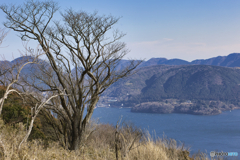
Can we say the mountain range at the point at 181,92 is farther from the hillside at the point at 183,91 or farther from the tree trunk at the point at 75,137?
the tree trunk at the point at 75,137

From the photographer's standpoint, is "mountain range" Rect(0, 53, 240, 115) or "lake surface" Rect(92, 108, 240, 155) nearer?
"lake surface" Rect(92, 108, 240, 155)

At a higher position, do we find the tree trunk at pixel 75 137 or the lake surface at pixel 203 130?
the tree trunk at pixel 75 137

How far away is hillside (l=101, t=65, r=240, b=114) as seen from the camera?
114250 mm

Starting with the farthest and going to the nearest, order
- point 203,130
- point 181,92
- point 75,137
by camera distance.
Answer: point 181,92, point 203,130, point 75,137

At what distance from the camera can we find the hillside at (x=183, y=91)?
375 feet

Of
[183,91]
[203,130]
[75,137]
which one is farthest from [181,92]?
[75,137]

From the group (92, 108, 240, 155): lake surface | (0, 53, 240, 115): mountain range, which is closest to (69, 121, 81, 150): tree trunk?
(92, 108, 240, 155): lake surface

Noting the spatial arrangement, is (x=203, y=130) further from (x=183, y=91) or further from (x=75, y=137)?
(x=75, y=137)

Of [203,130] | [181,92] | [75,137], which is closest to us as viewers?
[75,137]

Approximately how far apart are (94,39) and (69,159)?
5.36 m

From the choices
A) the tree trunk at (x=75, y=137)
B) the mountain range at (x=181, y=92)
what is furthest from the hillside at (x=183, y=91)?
the tree trunk at (x=75, y=137)

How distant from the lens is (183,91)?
150 metres

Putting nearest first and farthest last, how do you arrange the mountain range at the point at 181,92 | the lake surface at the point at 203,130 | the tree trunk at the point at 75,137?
the tree trunk at the point at 75,137 < the lake surface at the point at 203,130 < the mountain range at the point at 181,92

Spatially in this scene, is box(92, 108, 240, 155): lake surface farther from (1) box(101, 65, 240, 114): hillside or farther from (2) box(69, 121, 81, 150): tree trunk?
(2) box(69, 121, 81, 150): tree trunk
